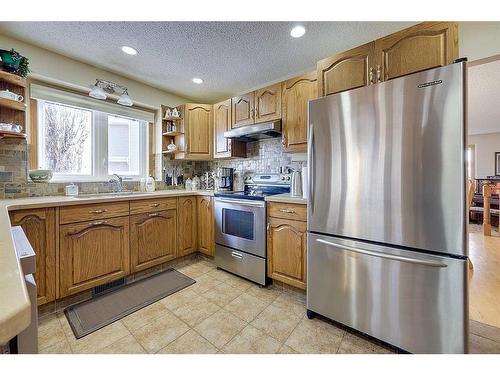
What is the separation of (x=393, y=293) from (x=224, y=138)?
227 centimetres

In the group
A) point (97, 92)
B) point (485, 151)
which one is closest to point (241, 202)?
point (97, 92)

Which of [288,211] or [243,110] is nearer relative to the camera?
[288,211]

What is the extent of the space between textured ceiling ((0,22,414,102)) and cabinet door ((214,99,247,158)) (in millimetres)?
379

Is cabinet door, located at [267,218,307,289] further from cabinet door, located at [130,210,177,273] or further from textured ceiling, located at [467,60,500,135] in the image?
textured ceiling, located at [467,60,500,135]

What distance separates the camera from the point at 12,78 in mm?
1645

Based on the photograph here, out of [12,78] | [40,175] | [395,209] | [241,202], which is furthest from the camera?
[241,202]

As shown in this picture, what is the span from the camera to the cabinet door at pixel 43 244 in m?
1.53

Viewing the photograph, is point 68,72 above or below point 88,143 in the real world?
above

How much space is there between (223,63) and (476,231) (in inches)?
224

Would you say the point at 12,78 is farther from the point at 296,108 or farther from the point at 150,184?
the point at 296,108

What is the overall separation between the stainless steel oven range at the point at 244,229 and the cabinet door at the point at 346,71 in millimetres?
1057

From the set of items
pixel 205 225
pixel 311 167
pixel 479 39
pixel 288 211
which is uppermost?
pixel 479 39

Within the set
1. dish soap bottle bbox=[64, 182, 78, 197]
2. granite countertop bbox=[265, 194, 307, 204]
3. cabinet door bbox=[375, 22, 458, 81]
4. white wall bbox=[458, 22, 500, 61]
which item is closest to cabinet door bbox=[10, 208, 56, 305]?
dish soap bottle bbox=[64, 182, 78, 197]
